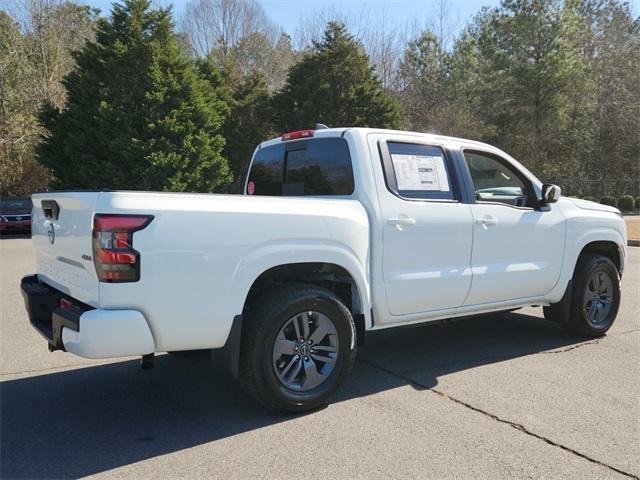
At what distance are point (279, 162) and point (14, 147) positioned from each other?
26.1m

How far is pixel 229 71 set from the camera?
2817 cm

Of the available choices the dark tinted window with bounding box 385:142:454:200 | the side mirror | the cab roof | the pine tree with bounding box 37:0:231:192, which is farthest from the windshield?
the side mirror

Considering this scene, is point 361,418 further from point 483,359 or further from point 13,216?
point 13,216

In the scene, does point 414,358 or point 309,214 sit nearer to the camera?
point 309,214

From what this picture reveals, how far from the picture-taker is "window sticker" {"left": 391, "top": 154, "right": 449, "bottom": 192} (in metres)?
4.51

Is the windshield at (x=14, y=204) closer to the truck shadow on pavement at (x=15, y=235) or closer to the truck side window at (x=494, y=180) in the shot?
the truck shadow on pavement at (x=15, y=235)

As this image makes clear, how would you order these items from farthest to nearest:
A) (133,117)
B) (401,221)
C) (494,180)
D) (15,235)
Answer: (15,235) < (133,117) < (494,180) < (401,221)

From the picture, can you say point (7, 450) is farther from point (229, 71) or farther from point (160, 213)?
point (229, 71)

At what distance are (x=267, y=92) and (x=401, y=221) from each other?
82.9 ft

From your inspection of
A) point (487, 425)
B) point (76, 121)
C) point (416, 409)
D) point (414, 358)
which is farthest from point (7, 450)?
point (76, 121)

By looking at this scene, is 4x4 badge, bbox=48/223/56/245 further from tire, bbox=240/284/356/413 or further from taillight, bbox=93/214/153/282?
tire, bbox=240/284/356/413

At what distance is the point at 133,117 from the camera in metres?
20.6

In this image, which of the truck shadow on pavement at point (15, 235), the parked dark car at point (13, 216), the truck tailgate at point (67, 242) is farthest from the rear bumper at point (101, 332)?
the parked dark car at point (13, 216)

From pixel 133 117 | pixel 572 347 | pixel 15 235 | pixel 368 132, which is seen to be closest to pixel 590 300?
pixel 572 347
